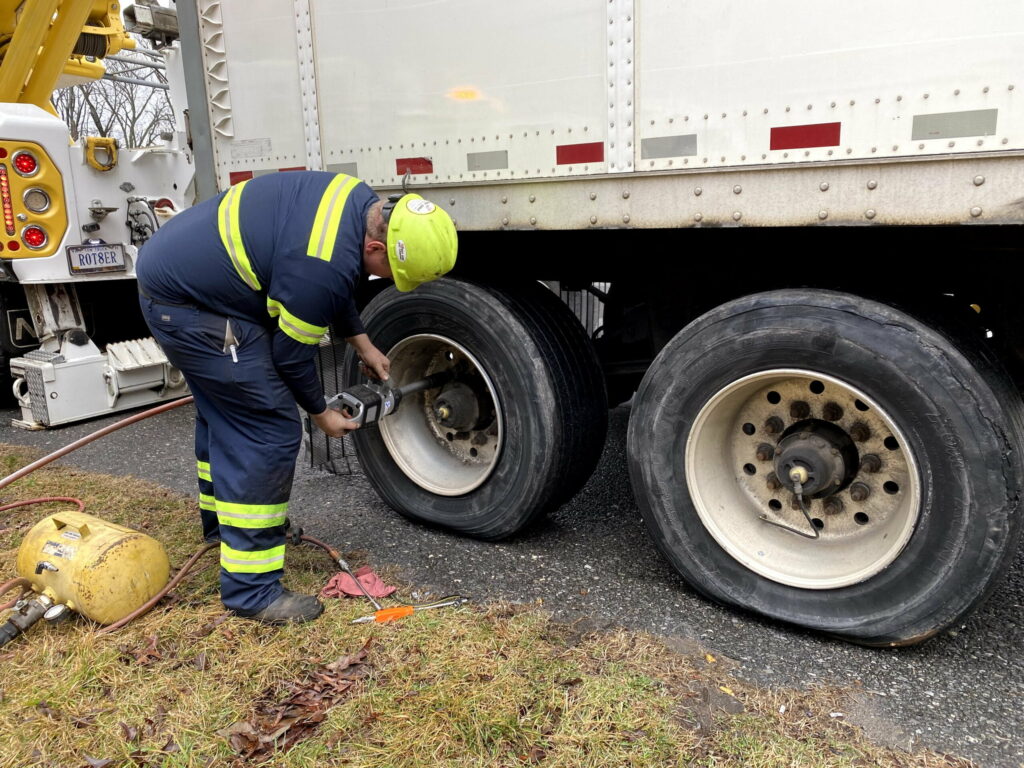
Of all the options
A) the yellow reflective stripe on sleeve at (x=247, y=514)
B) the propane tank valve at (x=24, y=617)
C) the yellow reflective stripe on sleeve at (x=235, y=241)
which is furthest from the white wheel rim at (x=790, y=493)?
the propane tank valve at (x=24, y=617)

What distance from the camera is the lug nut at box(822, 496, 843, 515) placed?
275 centimetres

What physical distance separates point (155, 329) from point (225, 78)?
1353 millimetres

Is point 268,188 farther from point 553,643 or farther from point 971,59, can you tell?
point 971,59

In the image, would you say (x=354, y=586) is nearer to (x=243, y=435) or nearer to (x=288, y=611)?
(x=288, y=611)

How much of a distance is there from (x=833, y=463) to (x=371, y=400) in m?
1.77

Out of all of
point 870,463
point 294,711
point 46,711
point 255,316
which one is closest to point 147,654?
point 46,711

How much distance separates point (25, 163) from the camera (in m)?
5.38

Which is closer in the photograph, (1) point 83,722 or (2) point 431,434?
(1) point 83,722

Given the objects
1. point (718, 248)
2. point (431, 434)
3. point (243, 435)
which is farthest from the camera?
point (431, 434)

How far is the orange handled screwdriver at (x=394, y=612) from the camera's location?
288 cm

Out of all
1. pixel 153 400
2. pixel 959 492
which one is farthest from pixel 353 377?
pixel 153 400

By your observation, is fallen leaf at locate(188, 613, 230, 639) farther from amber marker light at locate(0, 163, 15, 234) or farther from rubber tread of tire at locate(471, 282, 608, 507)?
amber marker light at locate(0, 163, 15, 234)

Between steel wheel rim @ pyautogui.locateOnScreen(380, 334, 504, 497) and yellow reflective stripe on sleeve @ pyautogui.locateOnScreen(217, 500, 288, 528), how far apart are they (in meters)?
0.93

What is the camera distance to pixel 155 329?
2932 millimetres
